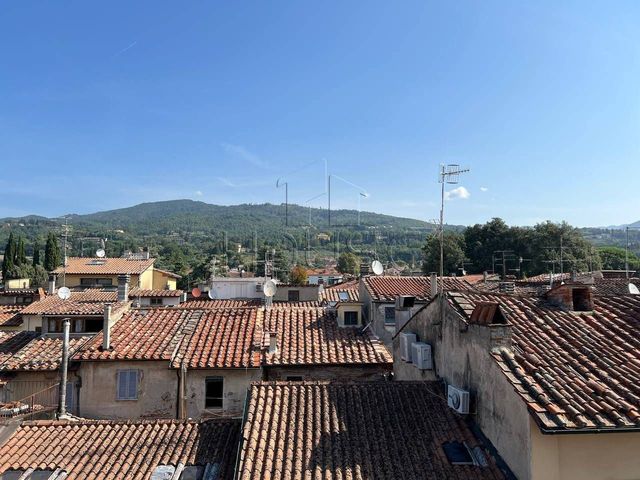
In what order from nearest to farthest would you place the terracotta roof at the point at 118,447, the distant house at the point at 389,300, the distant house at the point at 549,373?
the distant house at the point at 549,373, the terracotta roof at the point at 118,447, the distant house at the point at 389,300

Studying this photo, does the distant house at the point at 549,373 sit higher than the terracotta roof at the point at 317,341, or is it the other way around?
the distant house at the point at 549,373

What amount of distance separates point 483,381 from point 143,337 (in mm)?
14192

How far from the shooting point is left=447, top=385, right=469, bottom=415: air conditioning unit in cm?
982

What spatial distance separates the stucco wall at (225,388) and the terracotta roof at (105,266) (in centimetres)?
3986

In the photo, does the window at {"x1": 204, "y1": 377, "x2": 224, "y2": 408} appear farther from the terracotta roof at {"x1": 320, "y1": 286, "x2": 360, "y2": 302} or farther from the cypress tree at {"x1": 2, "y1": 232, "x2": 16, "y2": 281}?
the cypress tree at {"x1": 2, "y1": 232, "x2": 16, "y2": 281}

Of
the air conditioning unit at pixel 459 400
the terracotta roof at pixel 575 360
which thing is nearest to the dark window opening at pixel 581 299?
the terracotta roof at pixel 575 360

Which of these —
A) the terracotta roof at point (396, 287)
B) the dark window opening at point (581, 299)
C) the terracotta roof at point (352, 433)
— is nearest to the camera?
the terracotta roof at point (352, 433)

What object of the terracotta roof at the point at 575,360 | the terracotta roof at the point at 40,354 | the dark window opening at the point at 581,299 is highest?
the dark window opening at the point at 581,299

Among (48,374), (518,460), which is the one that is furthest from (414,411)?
(48,374)

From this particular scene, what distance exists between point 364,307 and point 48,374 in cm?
1379

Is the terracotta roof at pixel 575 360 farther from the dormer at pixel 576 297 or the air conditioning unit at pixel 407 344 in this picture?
the air conditioning unit at pixel 407 344

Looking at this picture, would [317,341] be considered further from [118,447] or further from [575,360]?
[575,360]

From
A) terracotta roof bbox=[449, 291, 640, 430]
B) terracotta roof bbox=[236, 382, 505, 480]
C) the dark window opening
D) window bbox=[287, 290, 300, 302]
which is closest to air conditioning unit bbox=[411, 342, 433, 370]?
terracotta roof bbox=[236, 382, 505, 480]

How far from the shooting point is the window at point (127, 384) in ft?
57.1
